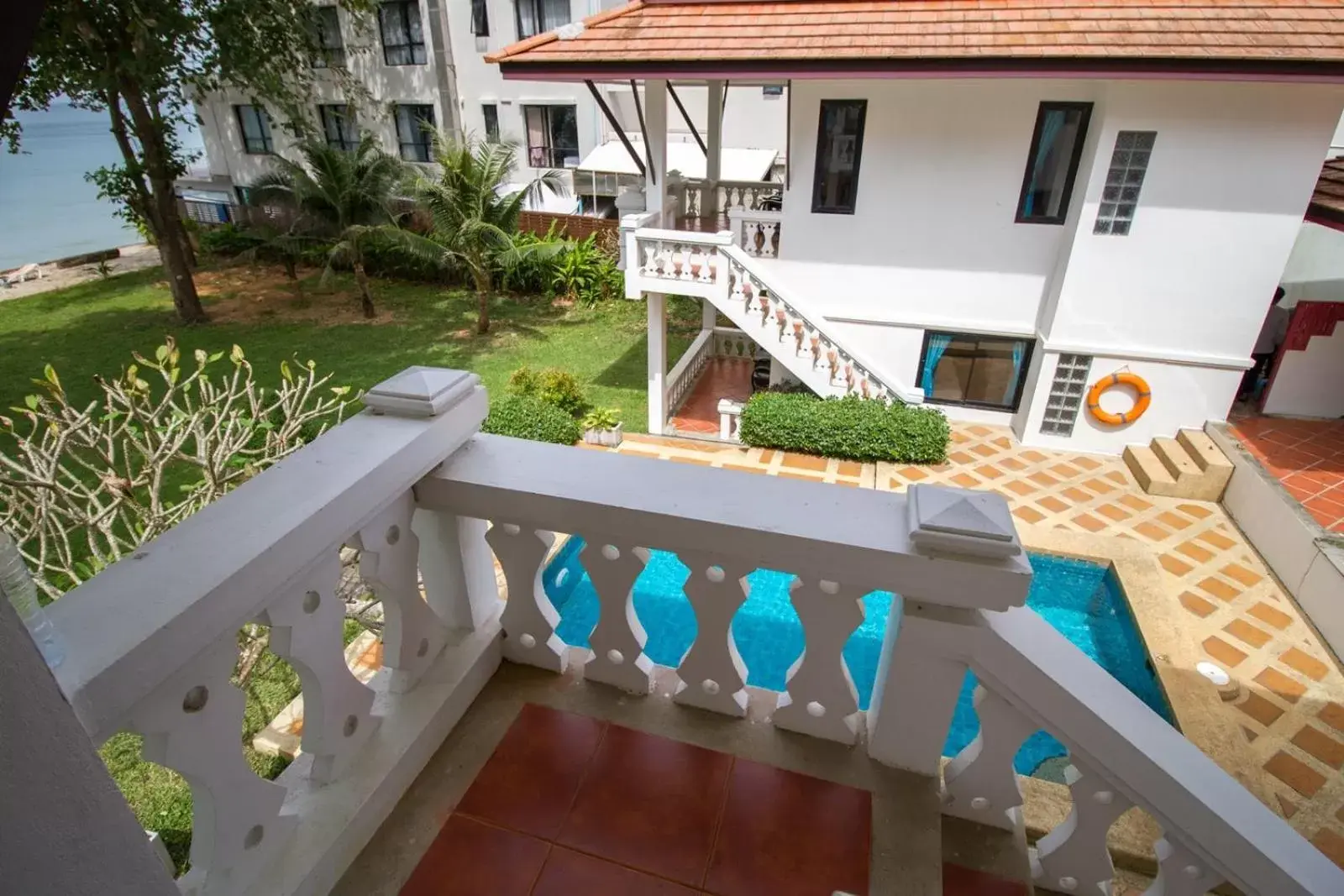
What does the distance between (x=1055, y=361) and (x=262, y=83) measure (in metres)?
17.4

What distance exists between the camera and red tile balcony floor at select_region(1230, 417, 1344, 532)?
7.55 m

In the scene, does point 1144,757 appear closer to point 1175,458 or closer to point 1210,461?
point 1210,461

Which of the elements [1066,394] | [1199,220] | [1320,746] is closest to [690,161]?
[1066,394]

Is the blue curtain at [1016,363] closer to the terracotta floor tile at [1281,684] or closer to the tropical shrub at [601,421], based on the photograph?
A: the terracotta floor tile at [1281,684]

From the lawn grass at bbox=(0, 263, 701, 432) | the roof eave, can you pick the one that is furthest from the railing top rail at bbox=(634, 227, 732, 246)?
the lawn grass at bbox=(0, 263, 701, 432)

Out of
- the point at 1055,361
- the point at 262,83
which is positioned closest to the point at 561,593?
the point at 1055,361

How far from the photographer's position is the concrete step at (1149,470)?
29.8 feet

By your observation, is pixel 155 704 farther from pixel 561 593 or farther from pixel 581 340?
pixel 581 340

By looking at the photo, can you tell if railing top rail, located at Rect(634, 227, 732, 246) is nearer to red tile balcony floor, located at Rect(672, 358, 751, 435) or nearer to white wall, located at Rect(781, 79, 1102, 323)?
white wall, located at Rect(781, 79, 1102, 323)

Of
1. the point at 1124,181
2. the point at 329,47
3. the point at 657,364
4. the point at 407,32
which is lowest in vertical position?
the point at 657,364

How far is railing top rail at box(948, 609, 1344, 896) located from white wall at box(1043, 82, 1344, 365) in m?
9.31

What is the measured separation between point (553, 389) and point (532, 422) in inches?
59.2

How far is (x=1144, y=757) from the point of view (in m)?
1.75

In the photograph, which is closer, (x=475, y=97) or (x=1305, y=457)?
(x=1305, y=457)
